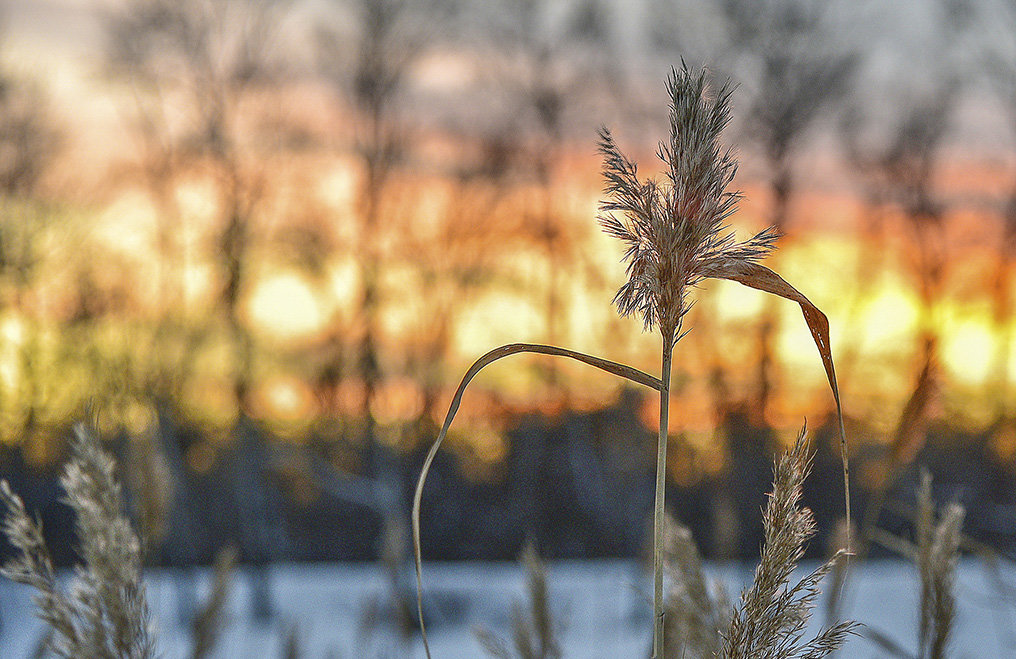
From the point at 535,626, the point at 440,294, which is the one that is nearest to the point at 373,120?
the point at 440,294

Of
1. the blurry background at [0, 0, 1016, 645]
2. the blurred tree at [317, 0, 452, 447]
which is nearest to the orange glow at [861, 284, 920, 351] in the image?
the blurry background at [0, 0, 1016, 645]

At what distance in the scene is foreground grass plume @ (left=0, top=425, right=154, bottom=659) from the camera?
2.78 feet

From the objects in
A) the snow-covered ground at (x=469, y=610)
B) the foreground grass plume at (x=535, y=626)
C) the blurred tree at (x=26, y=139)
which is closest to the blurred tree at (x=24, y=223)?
the blurred tree at (x=26, y=139)

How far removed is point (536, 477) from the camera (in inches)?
487

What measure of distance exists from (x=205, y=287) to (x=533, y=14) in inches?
236

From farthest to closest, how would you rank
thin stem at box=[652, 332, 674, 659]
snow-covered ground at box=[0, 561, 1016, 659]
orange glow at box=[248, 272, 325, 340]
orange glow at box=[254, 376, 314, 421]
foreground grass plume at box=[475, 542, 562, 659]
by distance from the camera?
1. orange glow at box=[254, 376, 314, 421]
2. orange glow at box=[248, 272, 325, 340]
3. snow-covered ground at box=[0, 561, 1016, 659]
4. foreground grass plume at box=[475, 542, 562, 659]
5. thin stem at box=[652, 332, 674, 659]

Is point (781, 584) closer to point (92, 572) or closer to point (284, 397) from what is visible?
point (92, 572)

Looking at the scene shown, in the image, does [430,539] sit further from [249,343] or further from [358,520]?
[249,343]

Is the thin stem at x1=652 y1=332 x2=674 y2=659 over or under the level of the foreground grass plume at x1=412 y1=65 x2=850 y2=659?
under

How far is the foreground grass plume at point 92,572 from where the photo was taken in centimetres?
85

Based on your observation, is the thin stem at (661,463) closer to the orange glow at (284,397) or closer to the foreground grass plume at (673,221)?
the foreground grass plume at (673,221)

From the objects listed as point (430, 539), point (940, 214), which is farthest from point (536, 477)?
point (940, 214)

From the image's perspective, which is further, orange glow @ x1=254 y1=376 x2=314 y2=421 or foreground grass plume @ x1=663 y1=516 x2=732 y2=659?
orange glow @ x1=254 y1=376 x2=314 y2=421

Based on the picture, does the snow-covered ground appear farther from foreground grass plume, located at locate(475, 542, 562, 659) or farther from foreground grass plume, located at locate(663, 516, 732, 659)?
foreground grass plume, located at locate(663, 516, 732, 659)
